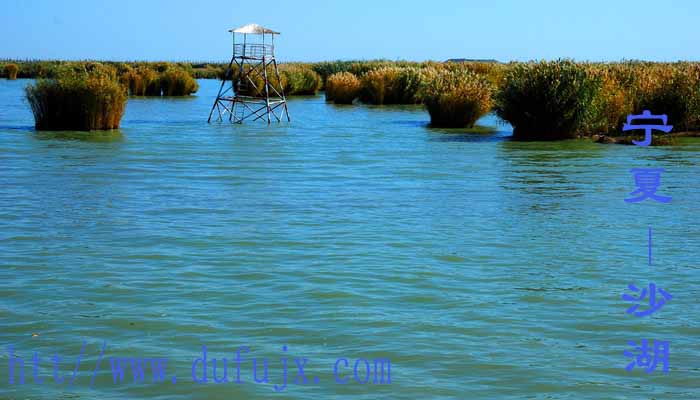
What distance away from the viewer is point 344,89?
51062 millimetres

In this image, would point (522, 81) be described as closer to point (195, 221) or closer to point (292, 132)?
point (292, 132)

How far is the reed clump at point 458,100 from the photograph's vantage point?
32.1 m

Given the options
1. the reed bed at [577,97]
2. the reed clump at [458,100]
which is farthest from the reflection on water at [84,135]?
the reed clump at [458,100]

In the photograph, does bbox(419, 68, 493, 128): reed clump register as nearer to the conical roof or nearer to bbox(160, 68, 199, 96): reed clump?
the conical roof

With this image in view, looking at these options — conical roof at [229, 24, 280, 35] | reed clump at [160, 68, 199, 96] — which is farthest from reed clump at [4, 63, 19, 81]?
conical roof at [229, 24, 280, 35]

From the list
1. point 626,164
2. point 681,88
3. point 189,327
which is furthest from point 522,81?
point 189,327

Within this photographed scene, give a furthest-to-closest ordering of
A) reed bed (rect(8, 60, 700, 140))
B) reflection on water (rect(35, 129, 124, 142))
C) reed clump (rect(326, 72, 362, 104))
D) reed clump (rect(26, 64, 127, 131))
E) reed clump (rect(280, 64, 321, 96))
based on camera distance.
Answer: reed clump (rect(280, 64, 321, 96)), reed clump (rect(326, 72, 362, 104)), reed clump (rect(26, 64, 127, 131)), reed bed (rect(8, 60, 700, 140)), reflection on water (rect(35, 129, 124, 142))

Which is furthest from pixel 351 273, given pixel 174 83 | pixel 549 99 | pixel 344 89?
pixel 174 83

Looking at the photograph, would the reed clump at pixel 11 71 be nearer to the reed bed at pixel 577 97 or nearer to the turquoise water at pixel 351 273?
the reed bed at pixel 577 97

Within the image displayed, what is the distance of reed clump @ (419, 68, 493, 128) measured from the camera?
105 ft

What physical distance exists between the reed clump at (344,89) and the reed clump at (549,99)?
2298 cm

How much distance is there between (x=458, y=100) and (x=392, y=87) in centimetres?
1902

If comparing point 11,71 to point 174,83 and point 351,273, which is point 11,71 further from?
point 351,273

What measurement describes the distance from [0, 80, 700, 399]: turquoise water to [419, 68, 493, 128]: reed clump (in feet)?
36.8
